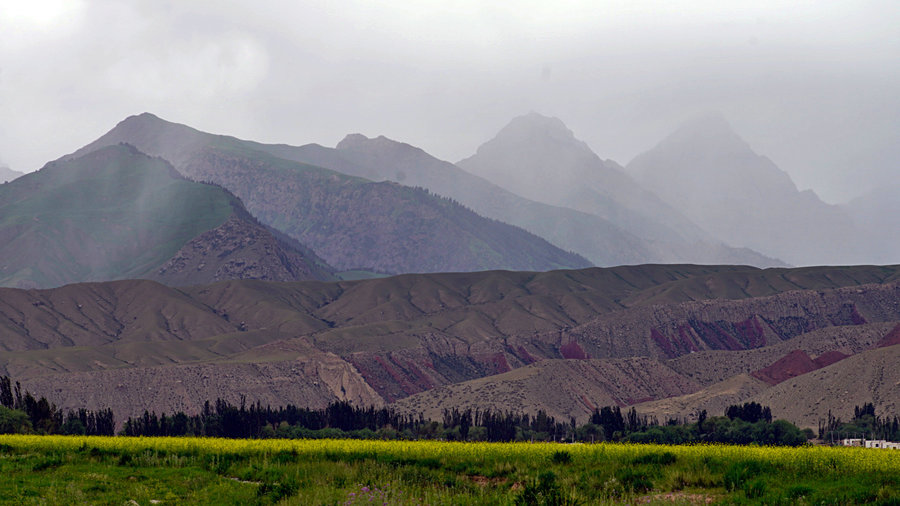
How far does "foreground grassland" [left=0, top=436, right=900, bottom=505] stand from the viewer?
33.2m

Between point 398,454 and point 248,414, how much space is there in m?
110

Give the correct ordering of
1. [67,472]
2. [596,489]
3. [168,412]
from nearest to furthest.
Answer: [596,489]
[67,472]
[168,412]

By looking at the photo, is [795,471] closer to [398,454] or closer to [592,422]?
[398,454]

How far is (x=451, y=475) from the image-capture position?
4012 centimetres

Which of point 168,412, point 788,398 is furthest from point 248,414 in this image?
point 788,398

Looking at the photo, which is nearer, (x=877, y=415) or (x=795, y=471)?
(x=795, y=471)

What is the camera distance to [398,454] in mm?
44906

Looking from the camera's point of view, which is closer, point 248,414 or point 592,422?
point 248,414

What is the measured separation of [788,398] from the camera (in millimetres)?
180625

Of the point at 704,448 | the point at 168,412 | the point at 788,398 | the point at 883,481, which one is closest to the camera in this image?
the point at 883,481

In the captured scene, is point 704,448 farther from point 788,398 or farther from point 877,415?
point 788,398

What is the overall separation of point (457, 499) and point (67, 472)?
17.3m

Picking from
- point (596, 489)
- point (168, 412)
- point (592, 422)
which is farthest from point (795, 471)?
point (168, 412)

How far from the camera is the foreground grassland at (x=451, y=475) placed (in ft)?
109
